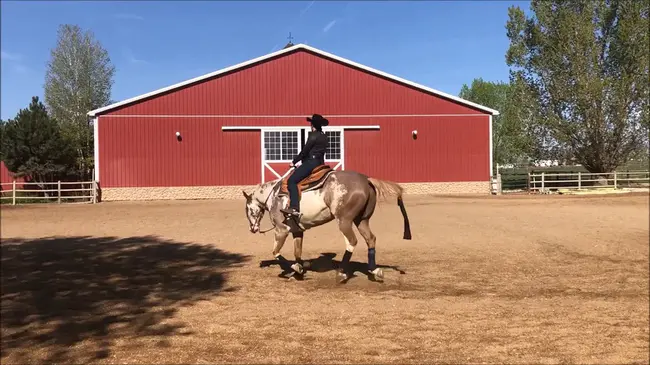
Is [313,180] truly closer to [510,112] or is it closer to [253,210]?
[253,210]

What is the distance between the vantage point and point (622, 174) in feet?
16.4

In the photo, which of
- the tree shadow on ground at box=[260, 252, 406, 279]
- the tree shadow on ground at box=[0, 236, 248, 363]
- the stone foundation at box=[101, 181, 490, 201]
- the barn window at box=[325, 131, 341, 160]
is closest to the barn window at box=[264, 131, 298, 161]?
the barn window at box=[325, 131, 341, 160]

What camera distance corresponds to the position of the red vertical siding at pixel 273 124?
72.3 feet

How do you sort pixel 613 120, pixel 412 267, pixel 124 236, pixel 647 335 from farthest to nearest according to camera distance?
1. pixel 124 236
2. pixel 412 267
3. pixel 613 120
4. pixel 647 335

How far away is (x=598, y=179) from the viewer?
5949 mm

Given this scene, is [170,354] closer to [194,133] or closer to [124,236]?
[124,236]

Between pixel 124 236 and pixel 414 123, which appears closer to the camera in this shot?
pixel 124 236

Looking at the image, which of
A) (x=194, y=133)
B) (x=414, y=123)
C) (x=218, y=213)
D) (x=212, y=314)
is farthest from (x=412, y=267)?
(x=414, y=123)

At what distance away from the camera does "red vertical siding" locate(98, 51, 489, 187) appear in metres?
22.0

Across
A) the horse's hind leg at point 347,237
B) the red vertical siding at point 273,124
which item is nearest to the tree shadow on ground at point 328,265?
the horse's hind leg at point 347,237

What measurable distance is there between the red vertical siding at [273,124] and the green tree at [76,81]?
3031 mm

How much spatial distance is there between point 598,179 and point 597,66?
8.71ft

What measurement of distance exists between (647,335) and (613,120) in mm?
2852

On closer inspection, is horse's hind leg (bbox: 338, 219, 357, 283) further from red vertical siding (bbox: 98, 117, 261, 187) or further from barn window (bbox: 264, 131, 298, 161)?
red vertical siding (bbox: 98, 117, 261, 187)
